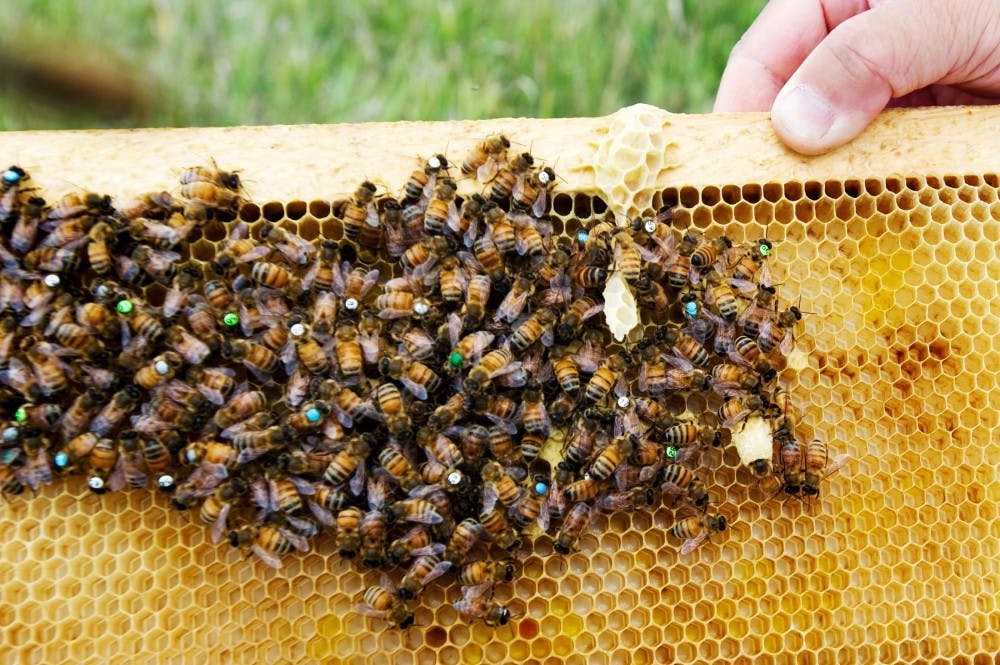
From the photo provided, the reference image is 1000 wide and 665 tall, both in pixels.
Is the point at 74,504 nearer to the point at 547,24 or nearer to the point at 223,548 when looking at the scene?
the point at 223,548

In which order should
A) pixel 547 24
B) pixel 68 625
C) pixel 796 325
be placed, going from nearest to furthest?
pixel 68 625 → pixel 796 325 → pixel 547 24

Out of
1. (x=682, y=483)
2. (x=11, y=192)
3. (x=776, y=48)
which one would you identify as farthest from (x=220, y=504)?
(x=776, y=48)

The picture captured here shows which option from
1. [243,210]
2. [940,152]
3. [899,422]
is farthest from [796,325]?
[243,210]

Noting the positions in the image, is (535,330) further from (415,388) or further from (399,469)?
(399,469)

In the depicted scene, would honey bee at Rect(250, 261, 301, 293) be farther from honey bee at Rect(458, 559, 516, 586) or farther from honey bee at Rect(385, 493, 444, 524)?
honey bee at Rect(458, 559, 516, 586)

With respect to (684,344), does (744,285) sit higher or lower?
higher

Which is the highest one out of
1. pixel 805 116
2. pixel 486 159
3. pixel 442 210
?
pixel 805 116
